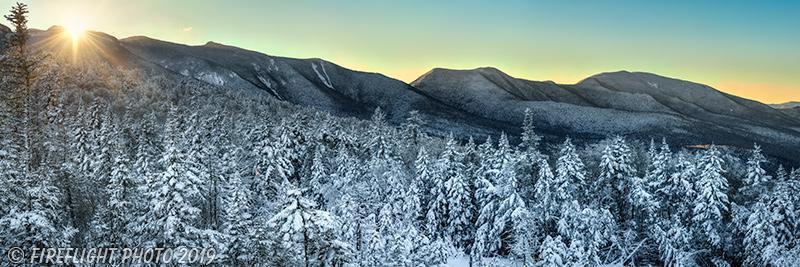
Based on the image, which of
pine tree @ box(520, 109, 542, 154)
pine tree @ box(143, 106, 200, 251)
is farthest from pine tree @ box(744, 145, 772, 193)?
pine tree @ box(143, 106, 200, 251)

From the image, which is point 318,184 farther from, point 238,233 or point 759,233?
point 759,233

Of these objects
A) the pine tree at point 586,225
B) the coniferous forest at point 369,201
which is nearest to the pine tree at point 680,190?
the coniferous forest at point 369,201

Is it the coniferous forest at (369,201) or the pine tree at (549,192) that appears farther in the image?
the pine tree at (549,192)

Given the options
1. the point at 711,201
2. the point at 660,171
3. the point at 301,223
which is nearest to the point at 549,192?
the point at 711,201

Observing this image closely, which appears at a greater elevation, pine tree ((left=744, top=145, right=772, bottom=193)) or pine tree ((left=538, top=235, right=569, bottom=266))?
pine tree ((left=744, top=145, right=772, bottom=193))

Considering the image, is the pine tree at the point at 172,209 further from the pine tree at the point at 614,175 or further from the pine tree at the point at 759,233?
the pine tree at the point at 614,175

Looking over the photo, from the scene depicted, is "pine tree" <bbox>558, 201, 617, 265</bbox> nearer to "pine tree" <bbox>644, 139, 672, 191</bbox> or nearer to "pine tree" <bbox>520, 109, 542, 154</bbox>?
"pine tree" <bbox>644, 139, 672, 191</bbox>
